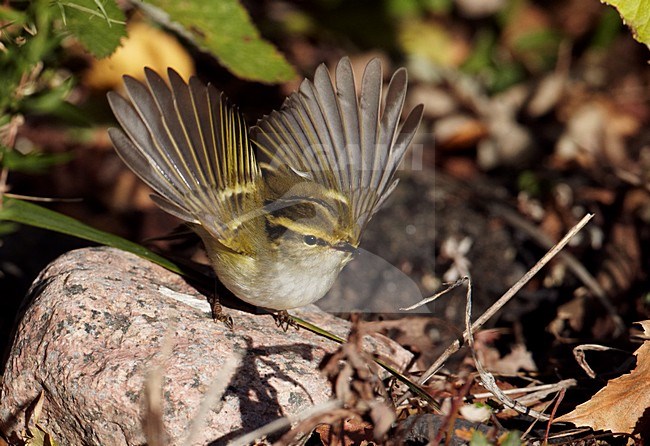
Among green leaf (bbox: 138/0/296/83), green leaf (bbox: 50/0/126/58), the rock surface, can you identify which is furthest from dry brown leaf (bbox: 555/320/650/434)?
green leaf (bbox: 50/0/126/58)

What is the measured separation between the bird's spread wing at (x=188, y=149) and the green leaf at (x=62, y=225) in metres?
0.45

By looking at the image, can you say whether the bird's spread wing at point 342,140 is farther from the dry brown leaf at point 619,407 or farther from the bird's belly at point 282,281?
the dry brown leaf at point 619,407

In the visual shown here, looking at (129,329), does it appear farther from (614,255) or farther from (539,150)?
(539,150)

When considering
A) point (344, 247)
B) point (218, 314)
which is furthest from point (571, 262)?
point (218, 314)

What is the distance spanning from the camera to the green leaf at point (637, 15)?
3.20 m

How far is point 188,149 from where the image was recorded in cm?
286

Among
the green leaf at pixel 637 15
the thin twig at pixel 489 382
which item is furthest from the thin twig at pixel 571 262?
the green leaf at pixel 637 15

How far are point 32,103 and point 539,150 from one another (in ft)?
10.8

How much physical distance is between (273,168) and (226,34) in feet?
3.59

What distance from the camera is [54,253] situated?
4129 millimetres

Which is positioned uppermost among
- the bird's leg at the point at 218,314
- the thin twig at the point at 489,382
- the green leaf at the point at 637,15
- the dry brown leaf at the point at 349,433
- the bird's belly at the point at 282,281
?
the green leaf at the point at 637,15

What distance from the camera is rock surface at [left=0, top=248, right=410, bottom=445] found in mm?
2590

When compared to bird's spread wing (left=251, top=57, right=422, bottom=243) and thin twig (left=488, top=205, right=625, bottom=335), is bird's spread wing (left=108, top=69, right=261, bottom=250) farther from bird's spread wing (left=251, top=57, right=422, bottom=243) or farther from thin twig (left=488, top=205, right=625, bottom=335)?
thin twig (left=488, top=205, right=625, bottom=335)

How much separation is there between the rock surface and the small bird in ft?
0.70
